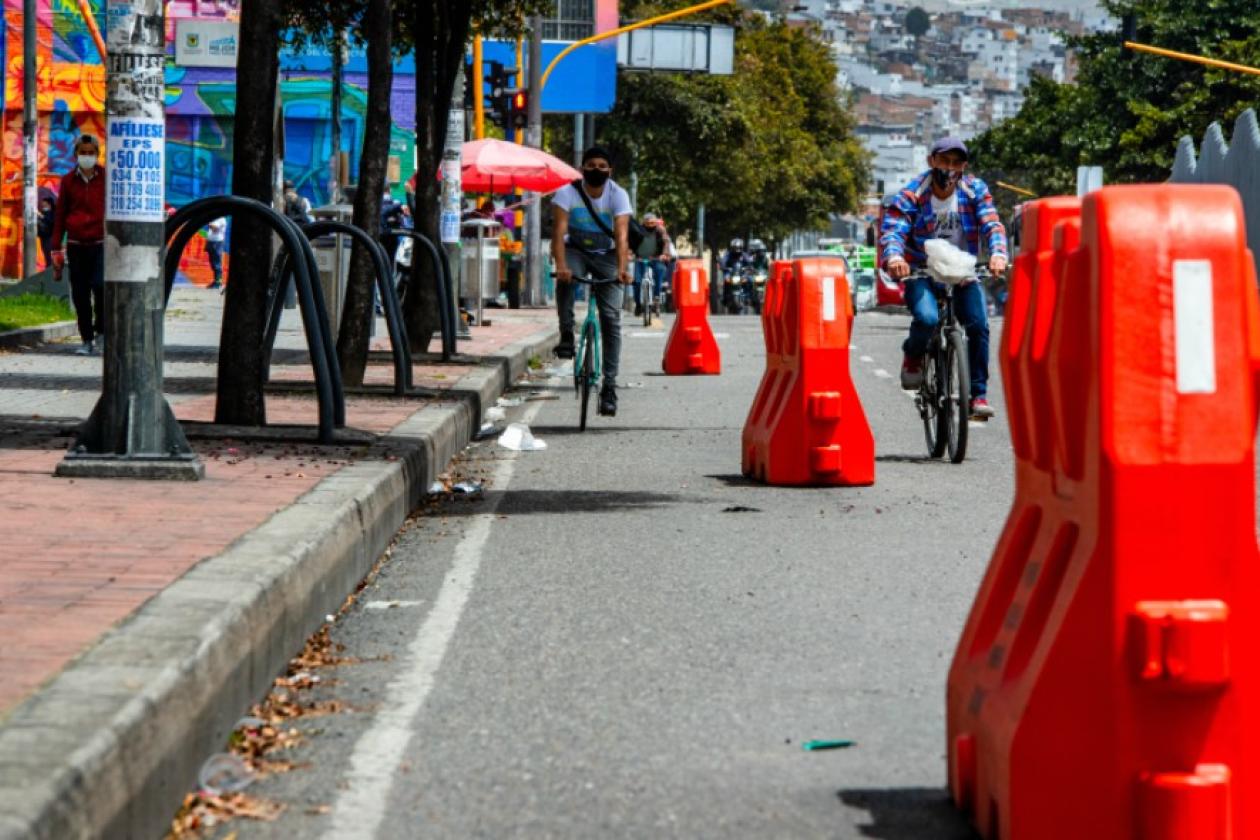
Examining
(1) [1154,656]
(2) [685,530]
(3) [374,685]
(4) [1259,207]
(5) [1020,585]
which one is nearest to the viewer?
(1) [1154,656]

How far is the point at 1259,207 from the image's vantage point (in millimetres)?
49688

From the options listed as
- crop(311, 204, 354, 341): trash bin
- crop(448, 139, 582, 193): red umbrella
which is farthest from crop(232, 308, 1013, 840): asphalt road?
crop(448, 139, 582, 193): red umbrella

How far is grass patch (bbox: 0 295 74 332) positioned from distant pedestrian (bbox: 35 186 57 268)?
11.9 meters

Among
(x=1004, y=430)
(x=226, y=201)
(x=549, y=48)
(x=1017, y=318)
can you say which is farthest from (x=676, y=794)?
(x=549, y=48)

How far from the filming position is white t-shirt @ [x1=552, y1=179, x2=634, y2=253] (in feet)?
53.9

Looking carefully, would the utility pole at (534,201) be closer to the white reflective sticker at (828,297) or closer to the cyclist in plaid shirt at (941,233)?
the cyclist in plaid shirt at (941,233)

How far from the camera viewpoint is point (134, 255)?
10.2 m

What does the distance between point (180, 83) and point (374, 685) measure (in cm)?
4680

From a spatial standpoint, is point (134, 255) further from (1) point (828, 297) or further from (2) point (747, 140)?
(2) point (747, 140)

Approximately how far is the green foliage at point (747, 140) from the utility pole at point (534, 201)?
21336 millimetres

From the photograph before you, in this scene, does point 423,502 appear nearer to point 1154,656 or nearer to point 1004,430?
point 1004,430

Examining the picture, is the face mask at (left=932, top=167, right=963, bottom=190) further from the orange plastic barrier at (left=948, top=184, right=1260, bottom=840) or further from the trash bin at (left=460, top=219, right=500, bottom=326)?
the trash bin at (left=460, top=219, right=500, bottom=326)

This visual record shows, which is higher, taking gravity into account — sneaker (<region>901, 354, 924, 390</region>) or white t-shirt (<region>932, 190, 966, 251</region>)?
white t-shirt (<region>932, 190, 966, 251</region>)

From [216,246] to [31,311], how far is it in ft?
67.5
